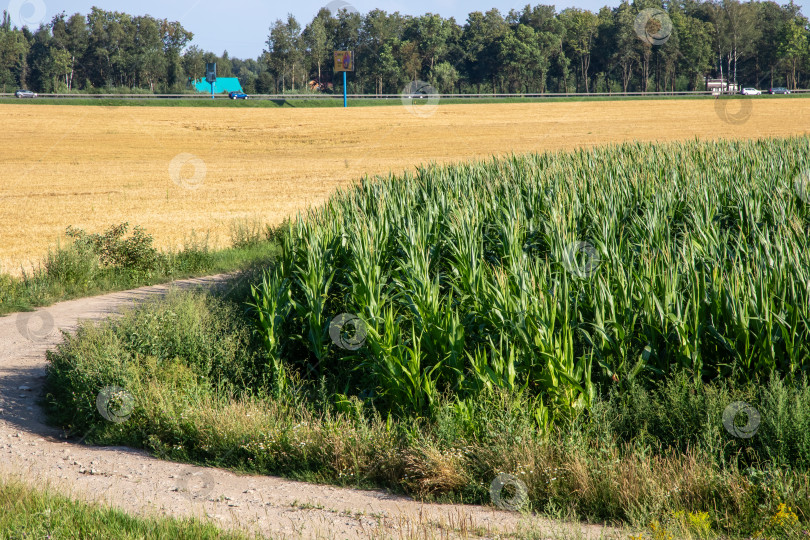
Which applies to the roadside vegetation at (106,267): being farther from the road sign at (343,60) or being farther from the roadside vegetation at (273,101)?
the road sign at (343,60)


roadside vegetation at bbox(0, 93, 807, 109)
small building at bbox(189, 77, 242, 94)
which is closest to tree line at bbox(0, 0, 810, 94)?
small building at bbox(189, 77, 242, 94)

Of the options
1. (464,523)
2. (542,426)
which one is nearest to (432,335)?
(542,426)

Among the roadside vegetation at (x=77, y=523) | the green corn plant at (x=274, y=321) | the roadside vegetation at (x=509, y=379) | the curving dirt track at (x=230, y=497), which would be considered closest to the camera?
→ the roadside vegetation at (x=77, y=523)

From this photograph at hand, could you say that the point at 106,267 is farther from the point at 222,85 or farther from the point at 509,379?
the point at 222,85

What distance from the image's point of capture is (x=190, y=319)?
24.9ft

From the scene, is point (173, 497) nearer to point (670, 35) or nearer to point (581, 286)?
point (581, 286)

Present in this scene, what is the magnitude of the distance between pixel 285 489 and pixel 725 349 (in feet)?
12.4

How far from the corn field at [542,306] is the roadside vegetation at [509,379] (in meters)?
0.03

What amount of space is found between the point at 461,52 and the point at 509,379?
91805 mm

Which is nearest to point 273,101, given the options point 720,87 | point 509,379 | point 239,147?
point 239,147

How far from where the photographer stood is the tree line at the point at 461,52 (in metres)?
86.1

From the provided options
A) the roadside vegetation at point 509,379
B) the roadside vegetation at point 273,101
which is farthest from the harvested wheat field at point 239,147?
the roadside vegetation at point 509,379

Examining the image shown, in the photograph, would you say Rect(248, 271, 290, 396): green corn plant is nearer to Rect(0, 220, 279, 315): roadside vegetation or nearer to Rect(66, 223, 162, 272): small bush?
Rect(0, 220, 279, 315): roadside vegetation

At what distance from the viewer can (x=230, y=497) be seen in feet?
16.4
